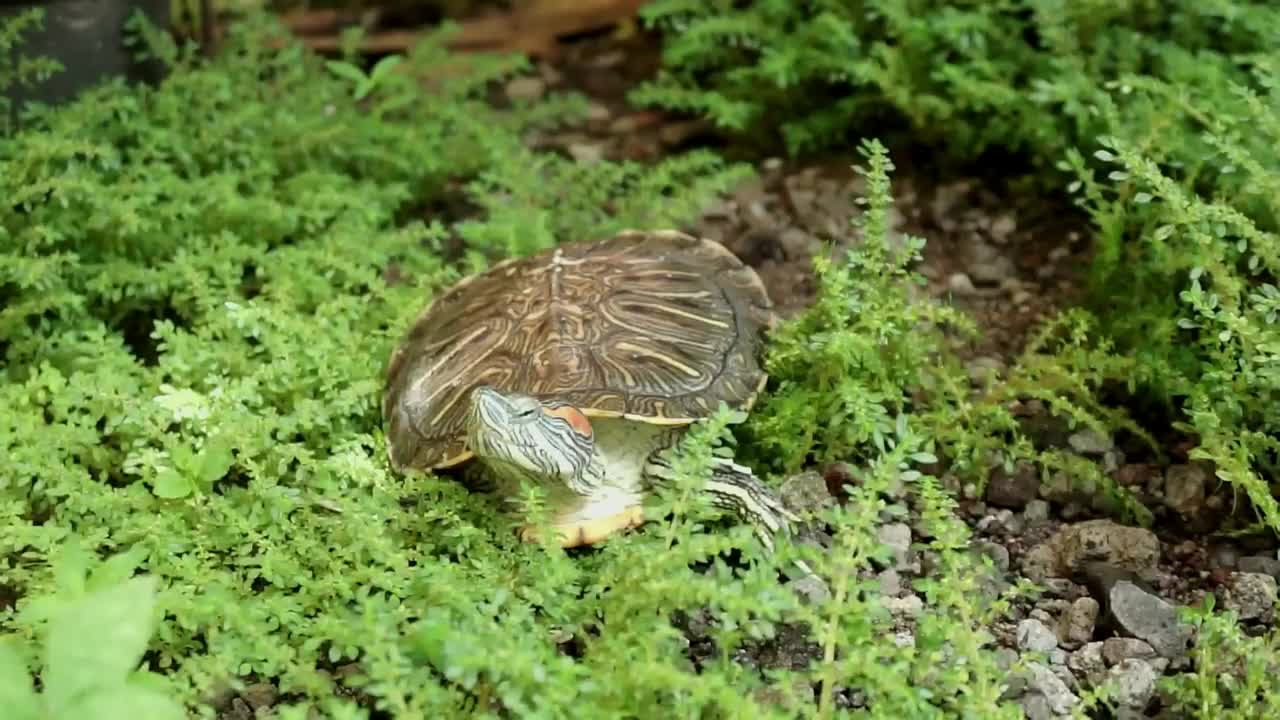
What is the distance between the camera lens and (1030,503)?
2744mm

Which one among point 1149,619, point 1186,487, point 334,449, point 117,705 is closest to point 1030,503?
point 1186,487

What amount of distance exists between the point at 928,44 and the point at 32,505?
104 inches

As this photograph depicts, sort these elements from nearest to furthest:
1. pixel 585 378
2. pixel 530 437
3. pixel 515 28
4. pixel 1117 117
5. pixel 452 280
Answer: pixel 530 437, pixel 585 378, pixel 1117 117, pixel 452 280, pixel 515 28

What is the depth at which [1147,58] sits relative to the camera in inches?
141

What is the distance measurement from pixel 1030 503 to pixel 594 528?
38.5 inches

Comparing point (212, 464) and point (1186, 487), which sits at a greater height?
point (212, 464)

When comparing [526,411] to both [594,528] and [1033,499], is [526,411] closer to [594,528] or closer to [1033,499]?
[594,528]

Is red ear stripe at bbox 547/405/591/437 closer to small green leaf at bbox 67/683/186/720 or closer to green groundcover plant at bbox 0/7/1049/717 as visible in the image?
green groundcover plant at bbox 0/7/1049/717

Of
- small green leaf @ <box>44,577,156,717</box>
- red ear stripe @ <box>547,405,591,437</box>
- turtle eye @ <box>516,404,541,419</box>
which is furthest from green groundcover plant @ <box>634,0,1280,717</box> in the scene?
small green leaf @ <box>44,577,156,717</box>

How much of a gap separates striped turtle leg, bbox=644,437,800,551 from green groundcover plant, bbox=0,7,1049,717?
0.09 m

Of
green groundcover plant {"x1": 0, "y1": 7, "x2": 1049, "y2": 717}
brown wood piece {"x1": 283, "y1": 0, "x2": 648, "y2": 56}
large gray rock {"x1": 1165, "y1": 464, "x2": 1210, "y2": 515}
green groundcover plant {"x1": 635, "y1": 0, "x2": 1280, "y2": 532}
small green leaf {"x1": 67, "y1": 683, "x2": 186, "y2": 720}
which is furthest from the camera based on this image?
brown wood piece {"x1": 283, "y1": 0, "x2": 648, "y2": 56}

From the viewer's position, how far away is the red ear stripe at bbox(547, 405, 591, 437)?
2.40 m

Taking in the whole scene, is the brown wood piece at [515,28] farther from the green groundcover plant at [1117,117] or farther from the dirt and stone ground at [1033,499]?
the dirt and stone ground at [1033,499]

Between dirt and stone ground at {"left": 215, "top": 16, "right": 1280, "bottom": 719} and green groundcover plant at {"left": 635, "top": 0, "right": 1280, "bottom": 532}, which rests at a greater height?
green groundcover plant at {"left": 635, "top": 0, "right": 1280, "bottom": 532}
